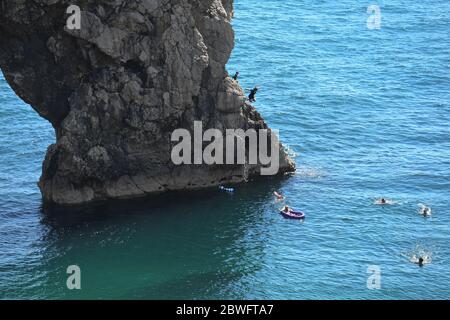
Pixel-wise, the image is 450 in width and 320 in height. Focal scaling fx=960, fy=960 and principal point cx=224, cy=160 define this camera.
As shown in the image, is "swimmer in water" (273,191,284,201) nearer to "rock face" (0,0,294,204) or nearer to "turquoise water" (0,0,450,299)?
"turquoise water" (0,0,450,299)

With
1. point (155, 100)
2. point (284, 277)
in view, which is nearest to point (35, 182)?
point (155, 100)

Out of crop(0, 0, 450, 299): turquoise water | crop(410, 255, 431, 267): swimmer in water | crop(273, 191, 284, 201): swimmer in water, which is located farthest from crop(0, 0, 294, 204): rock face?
crop(410, 255, 431, 267): swimmer in water

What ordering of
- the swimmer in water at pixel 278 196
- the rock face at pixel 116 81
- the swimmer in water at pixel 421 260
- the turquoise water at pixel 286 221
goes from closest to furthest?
the turquoise water at pixel 286 221 → the swimmer in water at pixel 421 260 → the rock face at pixel 116 81 → the swimmer in water at pixel 278 196

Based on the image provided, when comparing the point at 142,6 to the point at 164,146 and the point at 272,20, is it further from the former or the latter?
the point at 272,20

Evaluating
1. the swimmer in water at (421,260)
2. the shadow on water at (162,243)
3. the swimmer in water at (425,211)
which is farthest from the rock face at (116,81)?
the swimmer in water at (421,260)

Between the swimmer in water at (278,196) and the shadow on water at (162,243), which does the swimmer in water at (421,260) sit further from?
the swimmer in water at (278,196)
